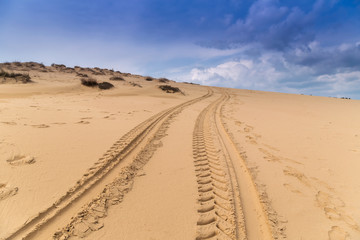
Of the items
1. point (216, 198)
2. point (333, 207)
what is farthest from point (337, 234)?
point (216, 198)

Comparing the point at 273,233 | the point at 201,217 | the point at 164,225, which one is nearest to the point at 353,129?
the point at 273,233

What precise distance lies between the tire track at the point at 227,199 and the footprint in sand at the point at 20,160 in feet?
8.41

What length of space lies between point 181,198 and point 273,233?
1.04 metres

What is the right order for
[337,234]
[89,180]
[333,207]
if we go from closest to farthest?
[337,234] < [333,207] < [89,180]

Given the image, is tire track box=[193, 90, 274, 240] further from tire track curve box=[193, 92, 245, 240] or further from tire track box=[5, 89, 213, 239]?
tire track box=[5, 89, 213, 239]

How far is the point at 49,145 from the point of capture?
130 inches

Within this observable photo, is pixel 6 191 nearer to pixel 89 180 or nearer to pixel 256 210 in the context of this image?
pixel 89 180

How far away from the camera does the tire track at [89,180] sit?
1703 millimetres

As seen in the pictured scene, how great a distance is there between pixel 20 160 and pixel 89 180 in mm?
1205

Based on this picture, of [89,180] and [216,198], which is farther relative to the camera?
[89,180]

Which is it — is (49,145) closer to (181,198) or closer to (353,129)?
(181,198)

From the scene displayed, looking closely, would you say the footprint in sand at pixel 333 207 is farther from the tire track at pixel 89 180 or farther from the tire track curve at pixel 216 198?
the tire track at pixel 89 180

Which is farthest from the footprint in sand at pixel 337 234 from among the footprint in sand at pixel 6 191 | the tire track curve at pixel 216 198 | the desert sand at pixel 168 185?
the footprint in sand at pixel 6 191

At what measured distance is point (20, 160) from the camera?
2.73 m
